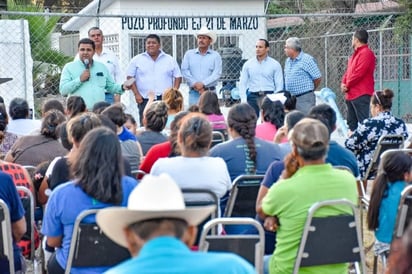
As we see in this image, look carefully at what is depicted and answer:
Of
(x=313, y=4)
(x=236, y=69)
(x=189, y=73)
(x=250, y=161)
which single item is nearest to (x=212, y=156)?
(x=250, y=161)

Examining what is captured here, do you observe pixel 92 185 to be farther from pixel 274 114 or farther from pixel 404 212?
pixel 274 114

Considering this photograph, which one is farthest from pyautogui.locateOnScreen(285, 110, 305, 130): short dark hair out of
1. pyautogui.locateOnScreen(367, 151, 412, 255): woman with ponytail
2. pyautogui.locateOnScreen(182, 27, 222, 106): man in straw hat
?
pyautogui.locateOnScreen(182, 27, 222, 106): man in straw hat

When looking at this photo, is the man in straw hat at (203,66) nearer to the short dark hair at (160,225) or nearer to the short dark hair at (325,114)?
the short dark hair at (325,114)

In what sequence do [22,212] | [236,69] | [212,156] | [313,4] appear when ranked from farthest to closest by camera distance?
[313,4] → [236,69] → [212,156] → [22,212]

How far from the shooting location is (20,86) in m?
13.0

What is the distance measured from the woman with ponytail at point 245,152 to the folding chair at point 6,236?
1.80 m

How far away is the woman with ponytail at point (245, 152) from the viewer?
22.3 feet

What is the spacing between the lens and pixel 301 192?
5.40 meters

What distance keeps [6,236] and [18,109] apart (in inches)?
151

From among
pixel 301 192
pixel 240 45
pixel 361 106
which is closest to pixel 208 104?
pixel 361 106

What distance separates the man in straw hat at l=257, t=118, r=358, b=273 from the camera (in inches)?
213

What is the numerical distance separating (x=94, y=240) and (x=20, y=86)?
806 cm

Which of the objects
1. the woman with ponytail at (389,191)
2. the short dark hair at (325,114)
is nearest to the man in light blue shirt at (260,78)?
the short dark hair at (325,114)

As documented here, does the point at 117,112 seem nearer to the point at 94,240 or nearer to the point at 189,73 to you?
the point at 94,240
